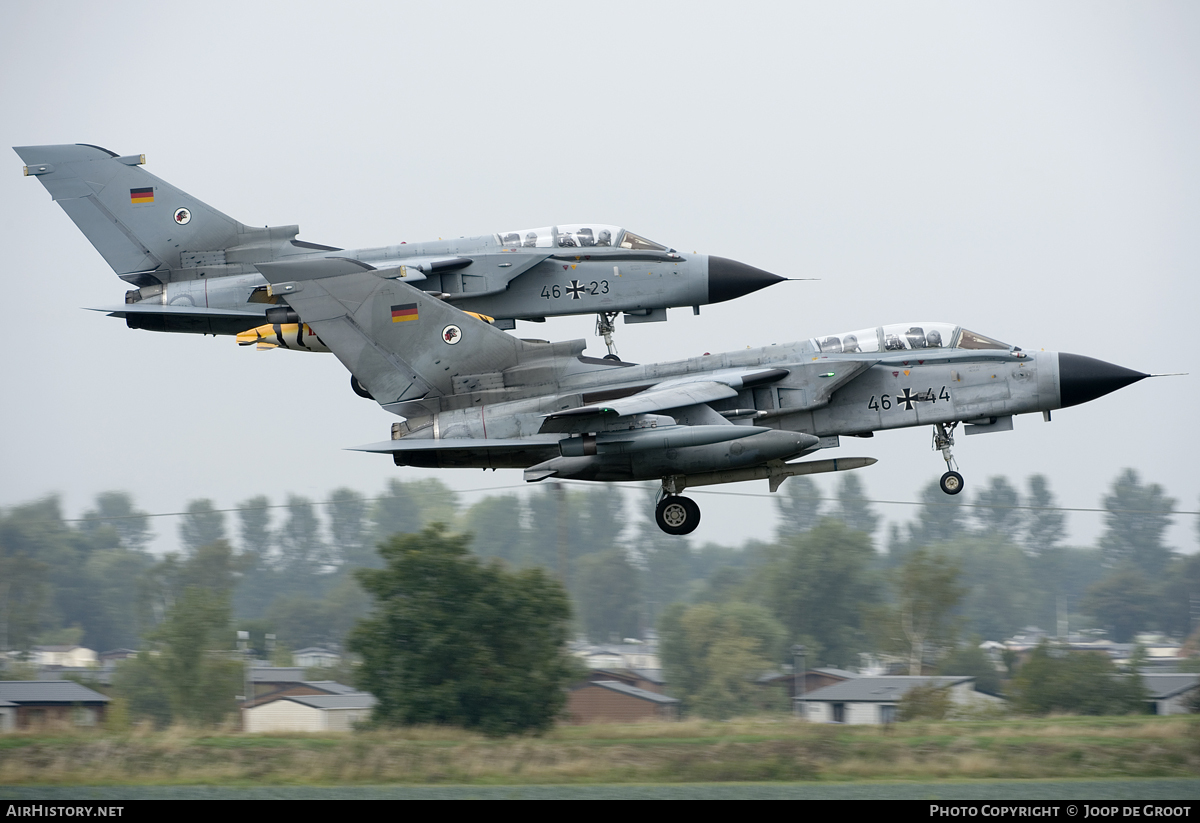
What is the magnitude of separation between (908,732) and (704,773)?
7.48 metres

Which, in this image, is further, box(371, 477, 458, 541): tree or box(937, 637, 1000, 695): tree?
box(371, 477, 458, 541): tree

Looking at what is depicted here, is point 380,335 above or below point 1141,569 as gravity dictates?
above

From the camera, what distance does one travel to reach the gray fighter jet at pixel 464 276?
83.7ft

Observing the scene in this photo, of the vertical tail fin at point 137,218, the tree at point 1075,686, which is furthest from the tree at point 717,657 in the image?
the vertical tail fin at point 137,218

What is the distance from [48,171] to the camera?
92.1 ft

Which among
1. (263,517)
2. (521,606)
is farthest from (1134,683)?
(263,517)

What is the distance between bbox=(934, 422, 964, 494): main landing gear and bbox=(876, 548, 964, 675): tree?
121 ft

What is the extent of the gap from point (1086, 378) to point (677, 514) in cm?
738

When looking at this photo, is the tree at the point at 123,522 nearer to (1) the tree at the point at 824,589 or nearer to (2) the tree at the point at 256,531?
(2) the tree at the point at 256,531

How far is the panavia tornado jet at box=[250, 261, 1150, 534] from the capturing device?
21.9 meters

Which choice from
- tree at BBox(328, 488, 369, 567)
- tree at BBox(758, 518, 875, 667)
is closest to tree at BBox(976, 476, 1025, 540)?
tree at BBox(758, 518, 875, 667)

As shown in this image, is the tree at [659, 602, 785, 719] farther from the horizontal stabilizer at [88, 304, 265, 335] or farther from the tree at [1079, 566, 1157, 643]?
the horizontal stabilizer at [88, 304, 265, 335]
